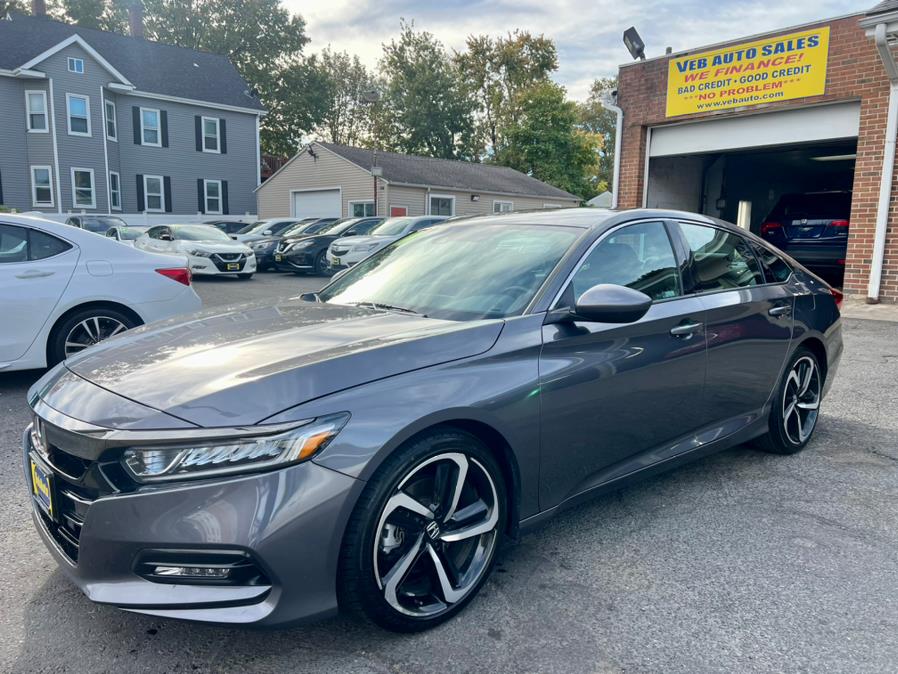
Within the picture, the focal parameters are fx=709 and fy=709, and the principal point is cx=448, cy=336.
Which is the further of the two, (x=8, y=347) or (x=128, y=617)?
(x=8, y=347)

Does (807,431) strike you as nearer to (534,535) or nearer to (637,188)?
(534,535)

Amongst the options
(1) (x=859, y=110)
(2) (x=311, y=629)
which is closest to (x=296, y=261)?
(1) (x=859, y=110)

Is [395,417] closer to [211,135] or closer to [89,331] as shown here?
[89,331]

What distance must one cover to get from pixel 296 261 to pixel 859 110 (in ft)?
38.9

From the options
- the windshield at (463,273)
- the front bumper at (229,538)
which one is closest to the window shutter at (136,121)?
the windshield at (463,273)

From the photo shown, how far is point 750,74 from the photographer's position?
1194 cm

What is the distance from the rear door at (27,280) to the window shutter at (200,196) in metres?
28.0

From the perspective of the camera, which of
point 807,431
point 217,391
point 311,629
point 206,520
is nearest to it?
point 206,520

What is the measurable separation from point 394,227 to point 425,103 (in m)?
34.0

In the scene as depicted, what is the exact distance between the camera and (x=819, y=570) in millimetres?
2977

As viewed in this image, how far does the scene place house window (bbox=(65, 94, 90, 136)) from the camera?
27.3m

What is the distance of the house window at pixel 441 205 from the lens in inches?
1139

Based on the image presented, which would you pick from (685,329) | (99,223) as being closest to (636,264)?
(685,329)

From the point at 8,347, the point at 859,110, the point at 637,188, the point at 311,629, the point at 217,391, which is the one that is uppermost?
the point at 859,110
